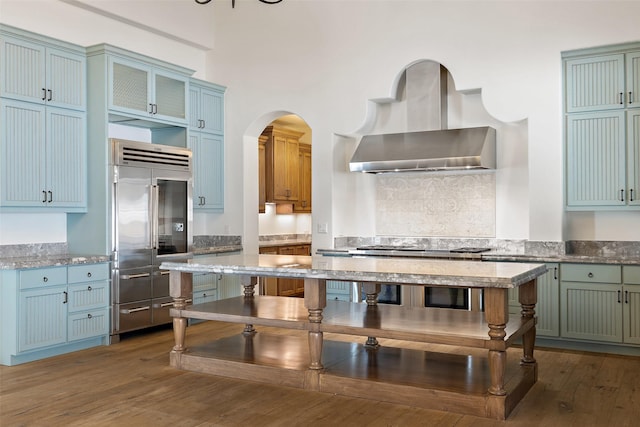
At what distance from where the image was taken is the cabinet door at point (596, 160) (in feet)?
17.7

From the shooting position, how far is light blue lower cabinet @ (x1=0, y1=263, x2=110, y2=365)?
4949 millimetres

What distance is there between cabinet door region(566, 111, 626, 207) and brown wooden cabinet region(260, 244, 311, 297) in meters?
4.24

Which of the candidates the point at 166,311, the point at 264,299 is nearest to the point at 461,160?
the point at 264,299

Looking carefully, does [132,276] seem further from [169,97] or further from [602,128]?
[602,128]

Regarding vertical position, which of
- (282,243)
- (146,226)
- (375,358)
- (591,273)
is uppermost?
(146,226)

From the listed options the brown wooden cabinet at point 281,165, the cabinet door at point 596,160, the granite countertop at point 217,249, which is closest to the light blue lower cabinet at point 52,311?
the granite countertop at point 217,249

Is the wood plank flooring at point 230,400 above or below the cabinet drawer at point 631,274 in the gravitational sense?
below

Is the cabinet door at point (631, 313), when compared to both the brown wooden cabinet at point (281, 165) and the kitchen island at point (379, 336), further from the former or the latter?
the brown wooden cabinet at point (281, 165)

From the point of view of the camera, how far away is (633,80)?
5336mm

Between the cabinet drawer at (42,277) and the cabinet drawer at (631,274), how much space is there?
4.98m

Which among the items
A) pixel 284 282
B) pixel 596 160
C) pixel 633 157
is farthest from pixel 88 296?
pixel 633 157

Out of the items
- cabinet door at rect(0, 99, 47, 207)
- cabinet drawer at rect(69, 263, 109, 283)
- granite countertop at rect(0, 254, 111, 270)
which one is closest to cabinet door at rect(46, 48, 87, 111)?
cabinet door at rect(0, 99, 47, 207)

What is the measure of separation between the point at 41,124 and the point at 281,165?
14.9 feet

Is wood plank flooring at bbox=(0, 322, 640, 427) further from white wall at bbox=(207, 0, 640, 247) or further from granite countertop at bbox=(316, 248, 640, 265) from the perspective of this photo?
white wall at bbox=(207, 0, 640, 247)
